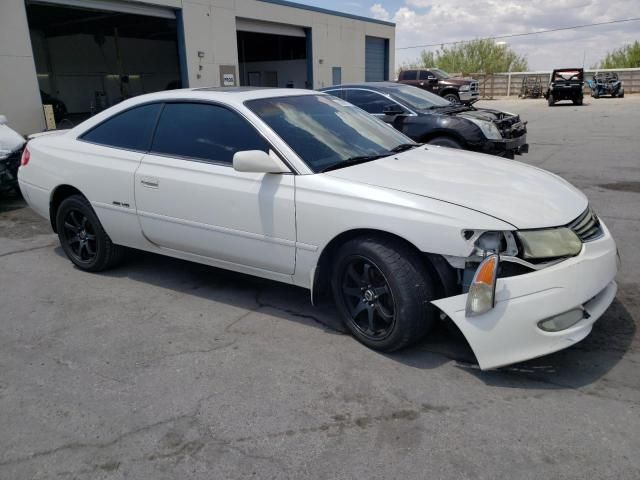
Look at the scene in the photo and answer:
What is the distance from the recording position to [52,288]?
14.9ft

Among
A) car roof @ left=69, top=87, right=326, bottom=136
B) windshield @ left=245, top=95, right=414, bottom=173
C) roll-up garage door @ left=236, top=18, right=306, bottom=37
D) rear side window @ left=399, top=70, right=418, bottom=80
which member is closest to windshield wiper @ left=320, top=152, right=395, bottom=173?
windshield @ left=245, top=95, right=414, bottom=173

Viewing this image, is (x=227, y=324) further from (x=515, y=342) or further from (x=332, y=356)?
(x=515, y=342)

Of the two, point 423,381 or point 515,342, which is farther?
point 423,381

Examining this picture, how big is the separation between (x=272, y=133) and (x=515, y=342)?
2043mm

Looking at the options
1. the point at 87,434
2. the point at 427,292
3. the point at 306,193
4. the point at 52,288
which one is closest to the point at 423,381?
the point at 427,292

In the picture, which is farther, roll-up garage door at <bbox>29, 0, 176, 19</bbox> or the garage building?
roll-up garage door at <bbox>29, 0, 176, 19</bbox>

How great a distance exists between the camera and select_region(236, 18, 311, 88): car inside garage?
93.8 ft

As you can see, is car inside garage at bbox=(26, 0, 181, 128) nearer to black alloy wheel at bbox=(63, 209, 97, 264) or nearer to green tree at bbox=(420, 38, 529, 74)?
black alloy wheel at bbox=(63, 209, 97, 264)

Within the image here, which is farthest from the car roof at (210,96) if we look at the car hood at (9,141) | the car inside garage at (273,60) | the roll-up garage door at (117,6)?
the car inside garage at (273,60)

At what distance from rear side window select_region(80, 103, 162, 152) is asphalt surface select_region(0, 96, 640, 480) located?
48.8 inches

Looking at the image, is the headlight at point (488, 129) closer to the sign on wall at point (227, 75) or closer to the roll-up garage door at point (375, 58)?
the sign on wall at point (227, 75)

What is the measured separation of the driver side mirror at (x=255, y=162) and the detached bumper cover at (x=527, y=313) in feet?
4.54

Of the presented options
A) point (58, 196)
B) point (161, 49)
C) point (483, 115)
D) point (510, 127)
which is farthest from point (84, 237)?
point (161, 49)

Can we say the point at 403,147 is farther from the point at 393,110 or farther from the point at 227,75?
the point at 227,75
